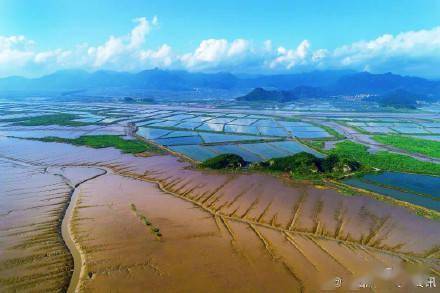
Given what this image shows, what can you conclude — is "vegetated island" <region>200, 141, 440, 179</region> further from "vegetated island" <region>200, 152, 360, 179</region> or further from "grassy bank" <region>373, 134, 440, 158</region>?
"grassy bank" <region>373, 134, 440, 158</region>

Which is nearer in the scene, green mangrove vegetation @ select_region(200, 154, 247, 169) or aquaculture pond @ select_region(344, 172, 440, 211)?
aquaculture pond @ select_region(344, 172, 440, 211)

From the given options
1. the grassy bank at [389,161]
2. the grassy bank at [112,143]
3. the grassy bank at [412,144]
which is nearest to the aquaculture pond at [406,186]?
the grassy bank at [389,161]

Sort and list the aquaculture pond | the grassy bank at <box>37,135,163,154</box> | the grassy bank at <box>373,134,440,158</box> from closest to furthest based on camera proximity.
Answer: the aquaculture pond, the grassy bank at <box>37,135,163,154</box>, the grassy bank at <box>373,134,440,158</box>

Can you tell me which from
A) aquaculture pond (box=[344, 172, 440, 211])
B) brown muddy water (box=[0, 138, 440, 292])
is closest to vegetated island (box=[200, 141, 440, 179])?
aquaculture pond (box=[344, 172, 440, 211])

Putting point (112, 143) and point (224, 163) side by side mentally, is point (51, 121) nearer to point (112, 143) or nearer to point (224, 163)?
point (112, 143)

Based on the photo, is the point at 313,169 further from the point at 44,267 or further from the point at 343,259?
the point at 44,267

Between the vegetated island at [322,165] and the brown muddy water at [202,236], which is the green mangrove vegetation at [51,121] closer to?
the brown muddy water at [202,236]
